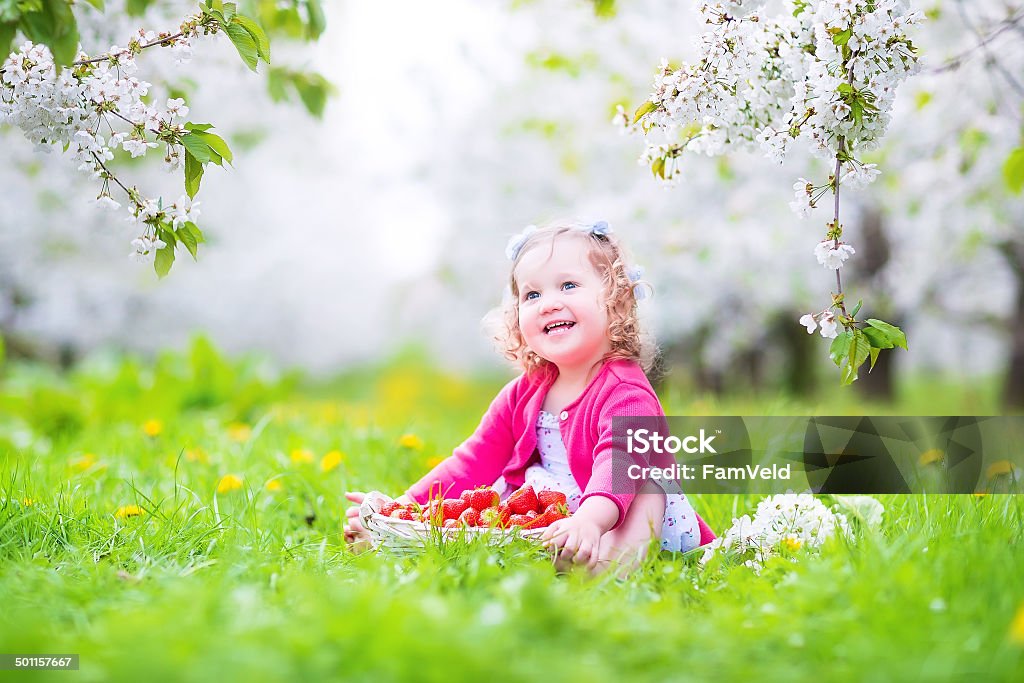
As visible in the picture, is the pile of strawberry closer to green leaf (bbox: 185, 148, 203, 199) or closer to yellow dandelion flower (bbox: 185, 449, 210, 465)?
green leaf (bbox: 185, 148, 203, 199)

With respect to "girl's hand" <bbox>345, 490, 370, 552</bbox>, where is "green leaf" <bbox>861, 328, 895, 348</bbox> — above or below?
above

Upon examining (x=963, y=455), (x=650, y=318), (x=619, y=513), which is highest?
(x=650, y=318)

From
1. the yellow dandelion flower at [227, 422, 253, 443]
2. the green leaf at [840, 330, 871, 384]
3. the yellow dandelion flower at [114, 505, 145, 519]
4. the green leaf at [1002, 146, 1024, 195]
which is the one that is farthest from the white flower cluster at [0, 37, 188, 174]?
the green leaf at [1002, 146, 1024, 195]

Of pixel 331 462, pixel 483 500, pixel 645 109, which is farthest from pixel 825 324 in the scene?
pixel 331 462

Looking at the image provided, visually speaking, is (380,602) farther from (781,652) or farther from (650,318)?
(650,318)

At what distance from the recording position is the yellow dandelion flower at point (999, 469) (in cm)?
250

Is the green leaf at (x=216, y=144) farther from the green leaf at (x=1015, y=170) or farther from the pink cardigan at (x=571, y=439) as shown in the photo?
the green leaf at (x=1015, y=170)

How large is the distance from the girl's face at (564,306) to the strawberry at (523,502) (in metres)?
0.40

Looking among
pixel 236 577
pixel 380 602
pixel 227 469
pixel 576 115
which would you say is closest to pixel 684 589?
pixel 380 602

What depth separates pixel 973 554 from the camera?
1645 millimetres

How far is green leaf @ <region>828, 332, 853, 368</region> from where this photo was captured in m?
1.81

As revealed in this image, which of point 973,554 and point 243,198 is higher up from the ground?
point 243,198

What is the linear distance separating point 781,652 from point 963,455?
5.38 feet

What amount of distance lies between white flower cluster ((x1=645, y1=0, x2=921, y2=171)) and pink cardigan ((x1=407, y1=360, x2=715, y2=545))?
2.23ft
